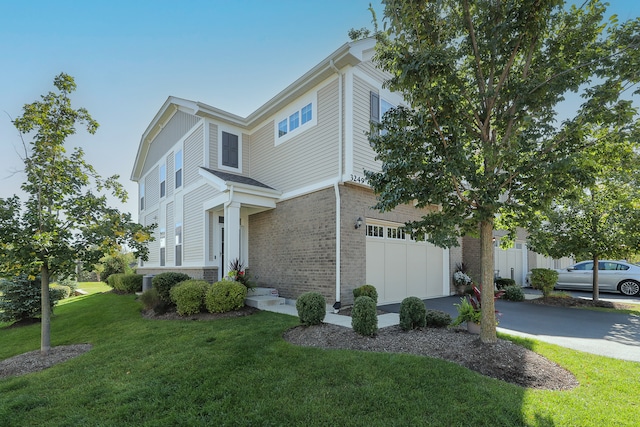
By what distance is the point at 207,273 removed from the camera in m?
11.5

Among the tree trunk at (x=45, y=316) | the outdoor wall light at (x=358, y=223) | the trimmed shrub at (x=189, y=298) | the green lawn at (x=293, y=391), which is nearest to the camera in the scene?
the green lawn at (x=293, y=391)

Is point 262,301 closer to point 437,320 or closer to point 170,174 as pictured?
point 437,320

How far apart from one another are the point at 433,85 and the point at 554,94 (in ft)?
6.11

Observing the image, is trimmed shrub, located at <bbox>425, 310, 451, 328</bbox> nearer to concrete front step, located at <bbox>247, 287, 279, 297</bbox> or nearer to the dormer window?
concrete front step, located at <bbox>247, 287, 279, 297</bbox>

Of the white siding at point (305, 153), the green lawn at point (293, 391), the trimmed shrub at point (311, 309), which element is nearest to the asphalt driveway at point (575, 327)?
the green lawn at point (293, 391)

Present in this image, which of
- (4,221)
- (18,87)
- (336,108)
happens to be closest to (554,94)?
(336,108)

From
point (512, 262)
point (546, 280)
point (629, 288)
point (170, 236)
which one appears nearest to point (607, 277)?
point (629, 288)

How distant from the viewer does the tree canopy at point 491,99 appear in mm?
4359

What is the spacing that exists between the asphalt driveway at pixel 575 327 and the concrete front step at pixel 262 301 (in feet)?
10.2

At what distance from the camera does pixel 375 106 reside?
9.76 metres

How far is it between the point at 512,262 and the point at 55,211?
18073 mm

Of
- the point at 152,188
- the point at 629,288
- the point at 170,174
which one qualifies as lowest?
the point at 629,288

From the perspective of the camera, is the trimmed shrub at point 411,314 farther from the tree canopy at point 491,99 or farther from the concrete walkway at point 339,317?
the tree canopy at point 491,99

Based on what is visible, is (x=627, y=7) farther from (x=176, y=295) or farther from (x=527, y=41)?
(x=176, y=295)
